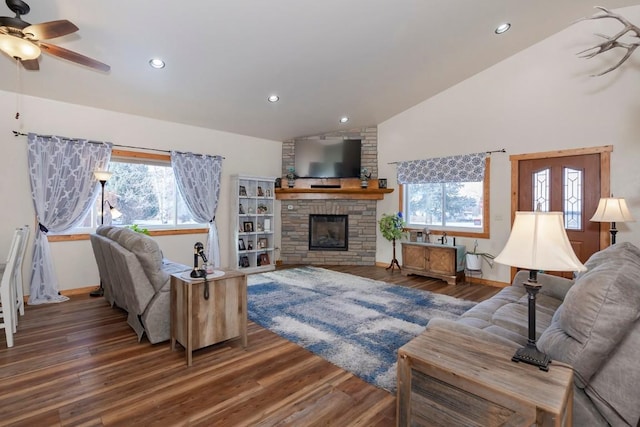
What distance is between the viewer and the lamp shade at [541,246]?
4.52 feet

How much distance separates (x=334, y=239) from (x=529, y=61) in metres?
4.62

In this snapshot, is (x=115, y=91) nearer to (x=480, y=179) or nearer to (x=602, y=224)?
(x=480, y=179)

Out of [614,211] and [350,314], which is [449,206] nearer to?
[614,211]

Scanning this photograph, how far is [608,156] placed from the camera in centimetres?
415

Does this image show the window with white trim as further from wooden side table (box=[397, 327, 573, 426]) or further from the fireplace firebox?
wooden side table (box=[397, 327, 573, 426])

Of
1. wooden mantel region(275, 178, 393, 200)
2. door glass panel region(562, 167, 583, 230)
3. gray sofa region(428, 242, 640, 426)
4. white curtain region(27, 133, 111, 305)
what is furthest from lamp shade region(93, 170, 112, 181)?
door glass panel region(562, 167, 583, 230)

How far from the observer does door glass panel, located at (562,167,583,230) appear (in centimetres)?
443

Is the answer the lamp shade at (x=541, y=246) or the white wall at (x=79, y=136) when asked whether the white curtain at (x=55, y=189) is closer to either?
the white wall at (x=79, y=136)

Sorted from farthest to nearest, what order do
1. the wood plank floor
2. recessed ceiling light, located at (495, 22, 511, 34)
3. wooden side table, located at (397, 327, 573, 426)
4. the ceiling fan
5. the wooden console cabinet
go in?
the wooden console cabinet, recessed ceiling light, located at (495, 22, 511, 34), the ceiling fan, the wood plank floor, wooden side table, located at (397, 327, 573, 426)

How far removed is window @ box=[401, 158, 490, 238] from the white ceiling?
184 centimetres

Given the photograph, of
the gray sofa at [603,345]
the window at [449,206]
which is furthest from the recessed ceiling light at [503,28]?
the gray sofa at [603,345]

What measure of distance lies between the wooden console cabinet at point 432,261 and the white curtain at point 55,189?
5.17 m

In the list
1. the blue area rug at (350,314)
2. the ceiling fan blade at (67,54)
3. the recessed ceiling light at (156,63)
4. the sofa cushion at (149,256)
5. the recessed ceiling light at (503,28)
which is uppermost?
the recessed ceiling light at (503,28)

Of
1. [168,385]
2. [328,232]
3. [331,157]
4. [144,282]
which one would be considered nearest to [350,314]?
[168,385]
